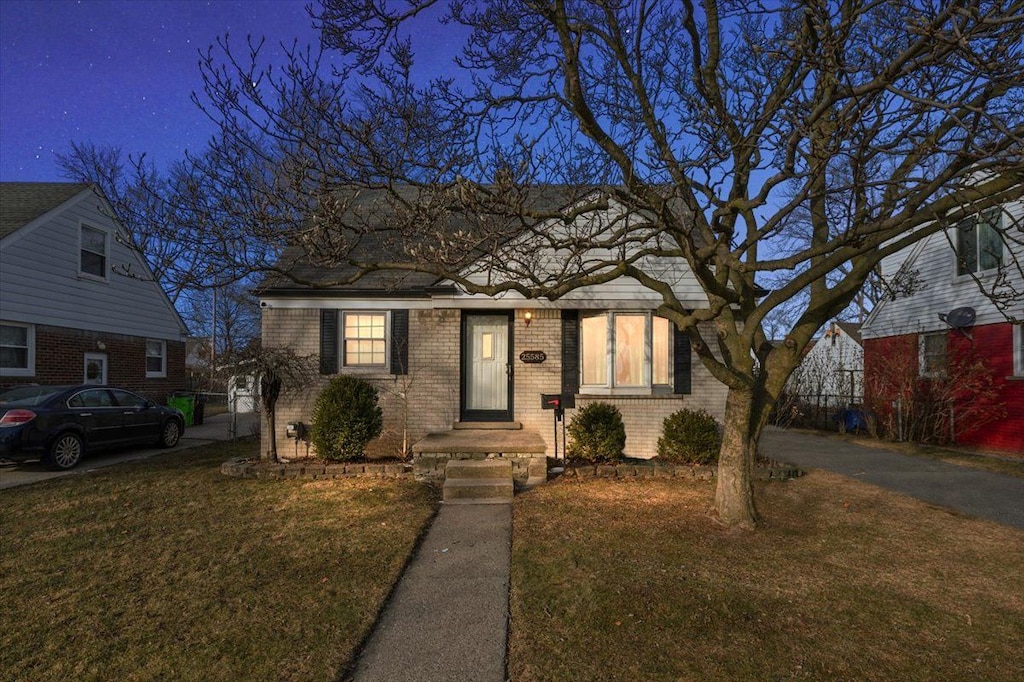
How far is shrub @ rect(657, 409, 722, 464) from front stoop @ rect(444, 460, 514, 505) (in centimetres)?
286

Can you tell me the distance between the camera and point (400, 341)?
981 centimetres

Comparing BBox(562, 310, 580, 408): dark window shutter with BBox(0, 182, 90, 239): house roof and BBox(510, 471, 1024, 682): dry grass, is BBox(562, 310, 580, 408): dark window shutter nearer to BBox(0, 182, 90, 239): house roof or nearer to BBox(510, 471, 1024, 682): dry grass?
BBox(510, 471, 1024, 682): dry grass

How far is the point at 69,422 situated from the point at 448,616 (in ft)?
30.5

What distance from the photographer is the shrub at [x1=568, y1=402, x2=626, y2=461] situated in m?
8.80

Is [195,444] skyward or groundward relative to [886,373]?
groundward

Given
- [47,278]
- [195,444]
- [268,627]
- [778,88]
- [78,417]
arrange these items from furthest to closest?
[47,278], [195,444], [78,417], [778,88], [268,627]

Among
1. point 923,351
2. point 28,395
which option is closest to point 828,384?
point 923,351

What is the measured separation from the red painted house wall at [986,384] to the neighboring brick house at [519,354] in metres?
6.89

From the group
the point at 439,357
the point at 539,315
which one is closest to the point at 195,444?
the point at 439,357

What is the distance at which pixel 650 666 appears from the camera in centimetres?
322

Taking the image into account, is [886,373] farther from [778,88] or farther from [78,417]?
[78,417]

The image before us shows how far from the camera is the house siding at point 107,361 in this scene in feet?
43.8

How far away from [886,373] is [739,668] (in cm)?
1329

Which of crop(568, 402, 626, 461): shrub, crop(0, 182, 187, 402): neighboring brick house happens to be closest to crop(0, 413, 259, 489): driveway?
crop(0, 182, 187, 402): neighboring brick house
